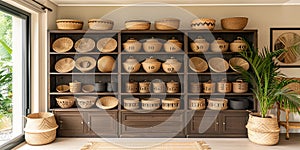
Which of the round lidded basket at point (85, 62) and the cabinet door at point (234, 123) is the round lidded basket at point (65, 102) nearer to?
the round lidded basket at point (85, 62)

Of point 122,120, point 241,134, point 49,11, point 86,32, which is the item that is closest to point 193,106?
point 241,134

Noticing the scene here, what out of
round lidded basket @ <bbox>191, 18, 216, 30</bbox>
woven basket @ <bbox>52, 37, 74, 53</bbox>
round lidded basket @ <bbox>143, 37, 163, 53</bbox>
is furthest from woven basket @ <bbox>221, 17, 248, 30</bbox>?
woven basket @ <bbox>52, 37, 74, 53</bbox>

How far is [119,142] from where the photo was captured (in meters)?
4.07

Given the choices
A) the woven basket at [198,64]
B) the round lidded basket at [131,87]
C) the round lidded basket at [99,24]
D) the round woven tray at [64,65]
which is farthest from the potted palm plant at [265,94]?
the round woven tray at [64,65]

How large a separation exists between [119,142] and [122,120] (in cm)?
39

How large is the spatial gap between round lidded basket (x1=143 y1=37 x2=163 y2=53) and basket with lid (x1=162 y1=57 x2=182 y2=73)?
27cm

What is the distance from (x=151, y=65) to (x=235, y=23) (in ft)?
4.99

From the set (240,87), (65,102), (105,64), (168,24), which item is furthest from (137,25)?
(240,87)

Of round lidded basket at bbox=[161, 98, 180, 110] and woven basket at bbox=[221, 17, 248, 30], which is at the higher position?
woven basket at bbox=[221, 17, 248, 30]

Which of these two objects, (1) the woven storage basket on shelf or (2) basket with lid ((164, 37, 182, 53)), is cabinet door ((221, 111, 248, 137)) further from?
(1) the woven storage basket on shelf

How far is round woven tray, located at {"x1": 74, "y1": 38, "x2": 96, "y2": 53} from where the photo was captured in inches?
171

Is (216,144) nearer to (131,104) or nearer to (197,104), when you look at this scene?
(197,104)

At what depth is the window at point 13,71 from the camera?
11.7 feet

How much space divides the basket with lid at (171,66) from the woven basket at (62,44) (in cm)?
162
